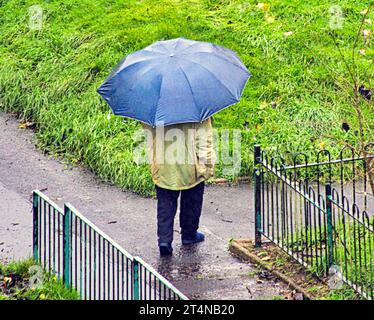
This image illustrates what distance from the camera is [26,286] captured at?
27.8ft

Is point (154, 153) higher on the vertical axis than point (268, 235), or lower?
higher

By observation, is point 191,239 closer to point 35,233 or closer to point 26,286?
point 35,233

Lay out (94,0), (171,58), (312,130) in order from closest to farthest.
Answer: (171,58) → (312,130) → (94,0)

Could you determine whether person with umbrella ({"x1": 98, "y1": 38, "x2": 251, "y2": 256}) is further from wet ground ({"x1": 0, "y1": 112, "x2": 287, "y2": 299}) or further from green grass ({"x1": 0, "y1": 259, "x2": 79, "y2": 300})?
green grass ({"x1": 0, "y1": 259, "x2": 79, "y2": 300})

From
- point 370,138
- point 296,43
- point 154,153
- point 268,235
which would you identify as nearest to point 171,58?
point 154,153

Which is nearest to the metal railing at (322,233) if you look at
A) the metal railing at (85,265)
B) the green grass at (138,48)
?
the metal railing at (85,265)

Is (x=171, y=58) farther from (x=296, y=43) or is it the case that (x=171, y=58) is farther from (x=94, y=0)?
(x=94, y=0)

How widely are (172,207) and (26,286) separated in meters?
1.63

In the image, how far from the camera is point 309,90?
1248 cm

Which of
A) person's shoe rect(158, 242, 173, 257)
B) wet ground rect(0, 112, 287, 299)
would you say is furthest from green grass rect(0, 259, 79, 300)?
person's shoe rect(158, 242, 173, 257)

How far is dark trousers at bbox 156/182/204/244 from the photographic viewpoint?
9.41 metres

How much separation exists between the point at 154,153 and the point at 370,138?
3.24 meters

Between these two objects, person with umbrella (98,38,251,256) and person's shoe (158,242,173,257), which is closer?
person with umbrella (98,38,251,256)
